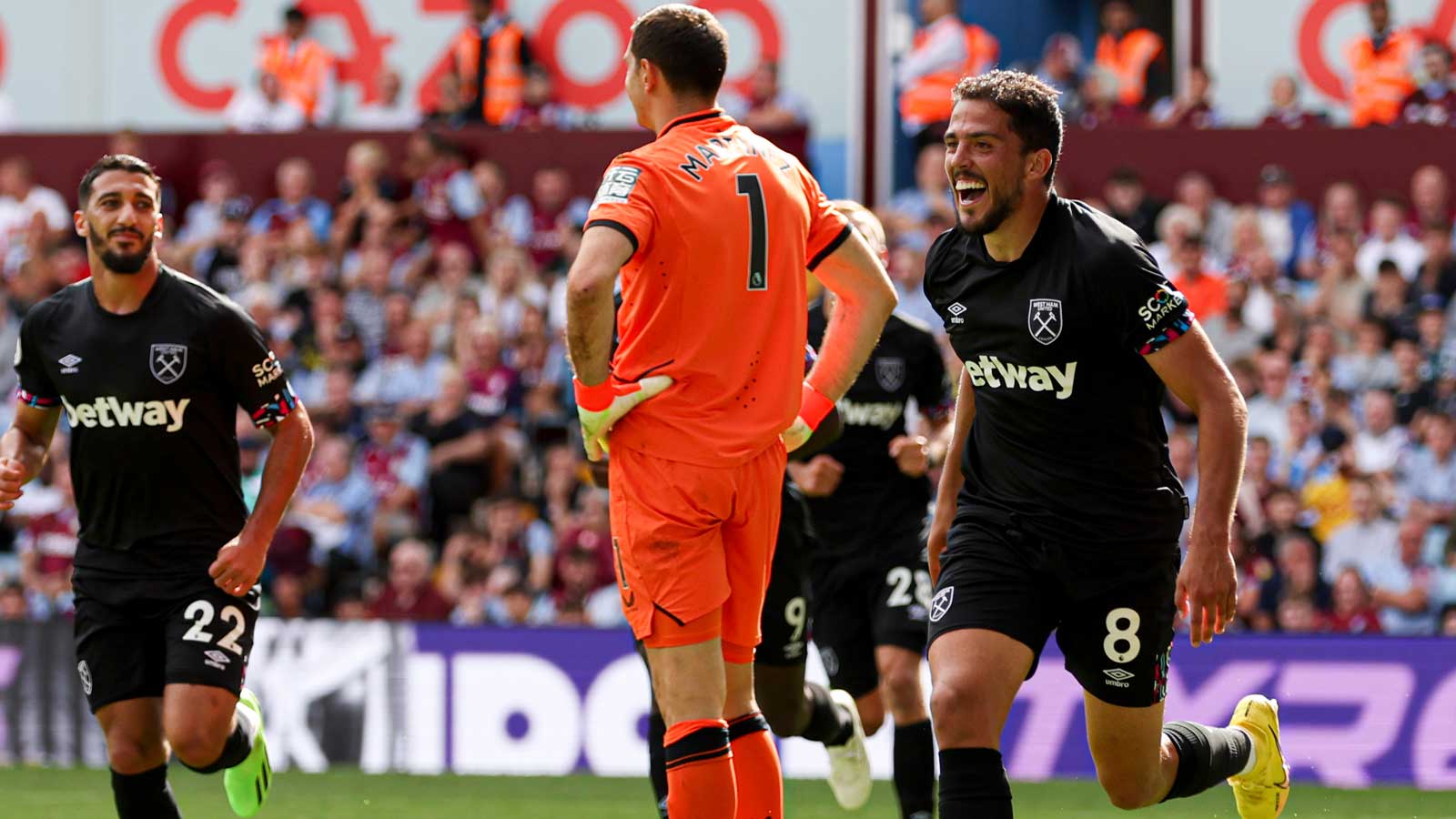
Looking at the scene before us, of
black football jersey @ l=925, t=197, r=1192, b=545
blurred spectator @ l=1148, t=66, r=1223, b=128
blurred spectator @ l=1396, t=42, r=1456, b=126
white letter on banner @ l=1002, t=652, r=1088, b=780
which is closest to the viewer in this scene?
black football jersey @ l=925, t=197, r=1192, b=545

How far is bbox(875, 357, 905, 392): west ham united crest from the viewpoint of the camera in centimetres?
843

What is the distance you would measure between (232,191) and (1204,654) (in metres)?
9.47

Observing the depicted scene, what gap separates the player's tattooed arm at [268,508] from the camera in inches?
270

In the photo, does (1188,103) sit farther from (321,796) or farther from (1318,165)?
(321,796)

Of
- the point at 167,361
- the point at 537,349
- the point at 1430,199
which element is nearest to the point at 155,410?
the point at 167,361

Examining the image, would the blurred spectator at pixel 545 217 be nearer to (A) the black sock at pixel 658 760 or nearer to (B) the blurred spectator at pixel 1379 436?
(B) the blurred spectator at pixel 1379 436

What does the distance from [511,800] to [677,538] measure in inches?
198

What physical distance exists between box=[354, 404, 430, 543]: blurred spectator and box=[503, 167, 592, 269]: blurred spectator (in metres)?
1.98

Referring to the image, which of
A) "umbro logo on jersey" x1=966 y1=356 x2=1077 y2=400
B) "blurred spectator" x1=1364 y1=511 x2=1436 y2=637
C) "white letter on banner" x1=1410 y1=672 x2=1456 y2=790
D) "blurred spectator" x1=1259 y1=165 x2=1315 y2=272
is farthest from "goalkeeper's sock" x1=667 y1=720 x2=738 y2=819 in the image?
"blurred spectator" x1=1259 y1=165 x2=1315 y2=272

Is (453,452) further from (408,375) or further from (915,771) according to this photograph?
(915,771)

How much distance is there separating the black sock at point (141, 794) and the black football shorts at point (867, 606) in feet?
9.55

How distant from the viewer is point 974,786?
5.57m

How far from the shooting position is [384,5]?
1903 cm

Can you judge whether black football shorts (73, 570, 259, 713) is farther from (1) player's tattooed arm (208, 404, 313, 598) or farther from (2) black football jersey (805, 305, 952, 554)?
(2) black football jersey (805, 305, 952, 554)
